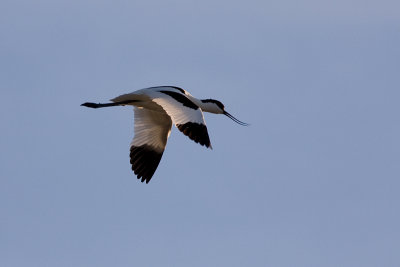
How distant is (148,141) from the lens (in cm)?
1541

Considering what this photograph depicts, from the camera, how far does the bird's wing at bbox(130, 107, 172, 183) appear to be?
15.2 meters

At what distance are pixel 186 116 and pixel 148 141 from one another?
2.78 m

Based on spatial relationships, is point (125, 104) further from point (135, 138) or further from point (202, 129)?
point (202, 129)

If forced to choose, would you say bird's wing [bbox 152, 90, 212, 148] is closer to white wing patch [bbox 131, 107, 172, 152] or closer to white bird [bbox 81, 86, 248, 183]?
white bird [bbox 81, 86, 248, 183]

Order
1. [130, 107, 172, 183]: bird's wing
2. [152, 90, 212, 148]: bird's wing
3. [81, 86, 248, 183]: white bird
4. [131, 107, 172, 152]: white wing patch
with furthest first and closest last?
[131, 107, 172, 152]: white wing patch → [130, 107, 172, 183]: bird's wing → [81, 86, 248, 183]: white bird → [152, 90, 212, 148]: bird's wing

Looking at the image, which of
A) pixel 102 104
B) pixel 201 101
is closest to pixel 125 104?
pixel 102 104

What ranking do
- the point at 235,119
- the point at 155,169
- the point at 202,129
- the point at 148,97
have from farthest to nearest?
1. the point at 235,119
2. the point at 155,169
3. the point at 148,97
4. the point at 202,129

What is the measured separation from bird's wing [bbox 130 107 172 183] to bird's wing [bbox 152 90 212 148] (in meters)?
1.80

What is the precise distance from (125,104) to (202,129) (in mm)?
2645

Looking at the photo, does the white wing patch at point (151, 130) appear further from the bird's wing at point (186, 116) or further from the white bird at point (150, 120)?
the bird's wing at point (186, 116)

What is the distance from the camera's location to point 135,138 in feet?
50.6

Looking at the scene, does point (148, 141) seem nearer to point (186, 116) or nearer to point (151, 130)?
point (151, 130)

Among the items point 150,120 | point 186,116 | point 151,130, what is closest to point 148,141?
point 151,130

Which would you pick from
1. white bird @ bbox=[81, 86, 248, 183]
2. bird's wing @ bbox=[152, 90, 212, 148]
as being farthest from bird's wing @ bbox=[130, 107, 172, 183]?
bird's wing @ bbox=[152, 90, 212, 148]
